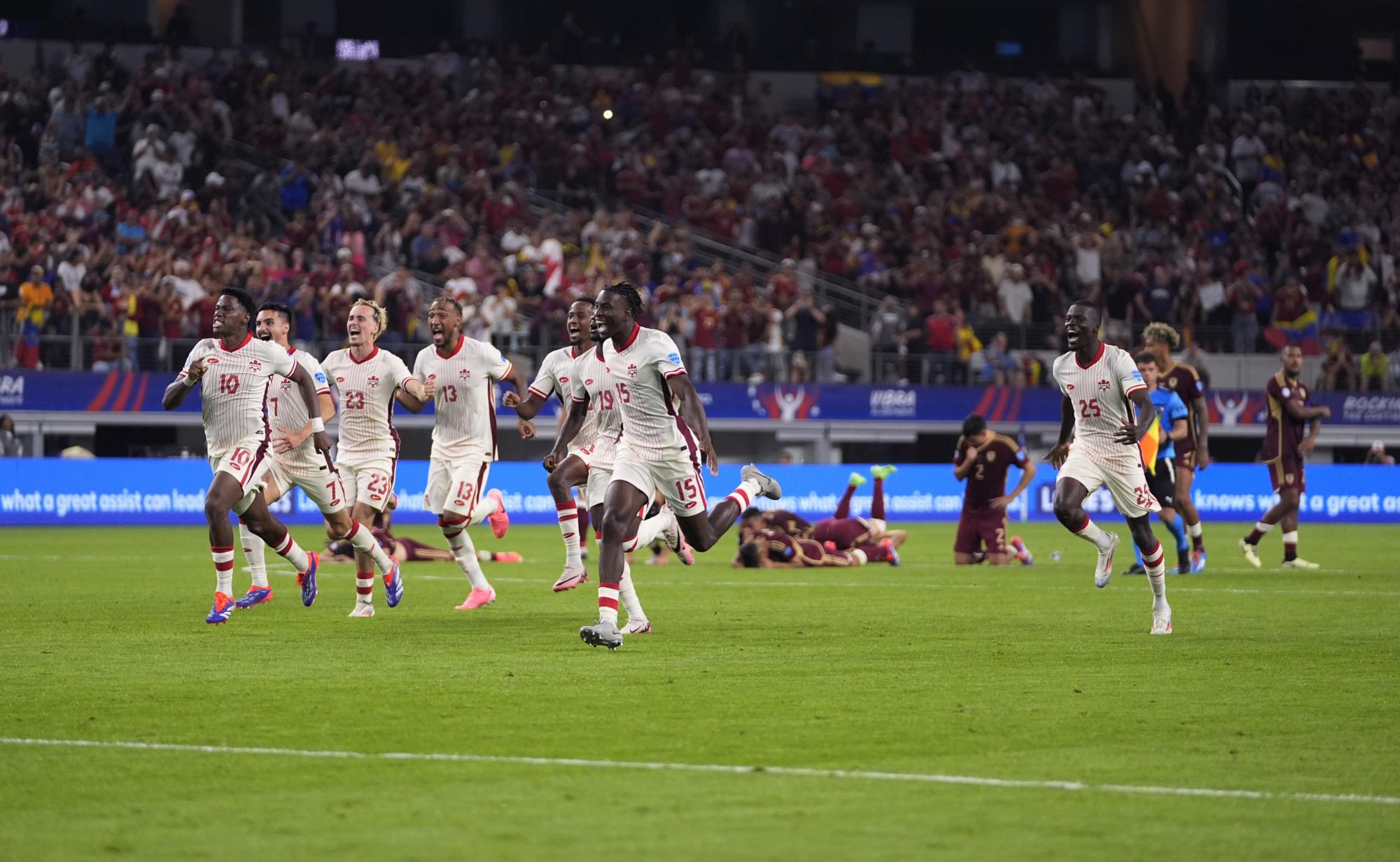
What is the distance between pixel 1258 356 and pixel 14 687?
1282 inches

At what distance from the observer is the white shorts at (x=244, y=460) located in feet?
49.1

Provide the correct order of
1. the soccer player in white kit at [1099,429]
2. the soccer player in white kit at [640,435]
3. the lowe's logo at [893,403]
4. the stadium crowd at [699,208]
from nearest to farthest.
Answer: the soccer player in white kit at [640,435] → the soccer player in white kit at [1099,429] → the stadium crowd at [699,208] → the lowe's logo at [893,403]

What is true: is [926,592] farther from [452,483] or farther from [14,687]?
[14,687]

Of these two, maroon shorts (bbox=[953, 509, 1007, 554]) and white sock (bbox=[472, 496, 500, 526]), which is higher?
white sock (bbox=[472, 496, 500, 526])

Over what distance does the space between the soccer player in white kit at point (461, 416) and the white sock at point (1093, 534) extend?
4.86 m

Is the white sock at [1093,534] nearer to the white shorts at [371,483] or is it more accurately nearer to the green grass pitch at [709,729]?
the green grass pitch at [709,729]

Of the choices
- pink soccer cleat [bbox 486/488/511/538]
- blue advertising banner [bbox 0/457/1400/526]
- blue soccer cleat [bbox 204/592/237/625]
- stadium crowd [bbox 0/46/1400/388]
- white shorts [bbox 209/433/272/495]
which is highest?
stadium crowd [bbox 0/46/1400/388]

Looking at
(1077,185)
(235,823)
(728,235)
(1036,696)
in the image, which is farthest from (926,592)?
(1077,185)

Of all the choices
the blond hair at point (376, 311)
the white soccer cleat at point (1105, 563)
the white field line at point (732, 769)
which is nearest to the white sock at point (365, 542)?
the blond hair at point (376, 311)

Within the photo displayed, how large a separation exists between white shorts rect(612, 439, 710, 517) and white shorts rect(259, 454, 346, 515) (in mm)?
3727

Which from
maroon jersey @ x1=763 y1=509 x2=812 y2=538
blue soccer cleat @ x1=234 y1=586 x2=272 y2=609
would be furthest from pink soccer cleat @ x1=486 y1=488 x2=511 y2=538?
maroon jersey @ x1=763 y1=509 x2=812 y2=538

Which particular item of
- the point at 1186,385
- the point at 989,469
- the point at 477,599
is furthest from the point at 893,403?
the point at 477,599

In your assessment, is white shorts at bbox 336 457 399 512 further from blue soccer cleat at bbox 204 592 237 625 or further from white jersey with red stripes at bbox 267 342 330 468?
blue soccer cleat at bbox 204 592 237 625

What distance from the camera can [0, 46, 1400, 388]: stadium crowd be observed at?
34.1 metres
